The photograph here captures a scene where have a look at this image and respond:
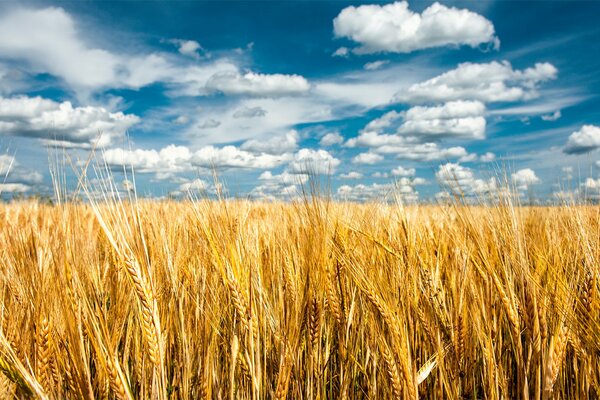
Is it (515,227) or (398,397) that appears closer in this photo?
(398,397)

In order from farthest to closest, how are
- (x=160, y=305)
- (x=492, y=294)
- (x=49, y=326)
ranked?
1. (x=492, y=294)
2. (x=160, y=305)
3. (x=49, y=326)

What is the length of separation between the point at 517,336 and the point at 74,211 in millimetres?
1811

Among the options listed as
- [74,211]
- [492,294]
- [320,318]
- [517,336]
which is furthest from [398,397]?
[74,211]

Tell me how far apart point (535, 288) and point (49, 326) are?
1872 millimetres

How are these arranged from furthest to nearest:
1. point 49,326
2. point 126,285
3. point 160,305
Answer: point 126,285, point 160,305, point 49,326

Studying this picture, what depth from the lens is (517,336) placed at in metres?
1.67

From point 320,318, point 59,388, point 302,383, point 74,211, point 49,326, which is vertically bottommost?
point 302,383

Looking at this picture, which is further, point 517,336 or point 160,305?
point 160,305

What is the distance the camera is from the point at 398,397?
157 cm

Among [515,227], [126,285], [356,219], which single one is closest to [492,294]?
[515,227]

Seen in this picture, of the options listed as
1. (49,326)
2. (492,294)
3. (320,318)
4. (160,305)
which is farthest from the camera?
(492,294)

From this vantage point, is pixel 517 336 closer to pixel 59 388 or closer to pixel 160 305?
pixel 160 305

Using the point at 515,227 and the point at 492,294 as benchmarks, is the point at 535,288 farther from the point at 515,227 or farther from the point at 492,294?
the point at 492,294

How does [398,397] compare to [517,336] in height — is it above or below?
below
